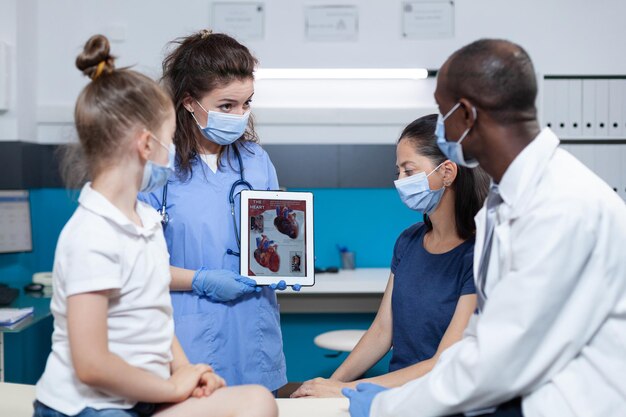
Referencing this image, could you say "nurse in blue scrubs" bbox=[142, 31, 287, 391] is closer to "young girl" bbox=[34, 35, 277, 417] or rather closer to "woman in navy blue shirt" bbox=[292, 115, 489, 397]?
"woman in navy blue shirt" bbox=[292, 115, 489, 397]

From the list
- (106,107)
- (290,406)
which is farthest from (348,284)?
(106,107)

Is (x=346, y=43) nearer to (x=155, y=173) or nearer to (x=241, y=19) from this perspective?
(x=241, y=19)

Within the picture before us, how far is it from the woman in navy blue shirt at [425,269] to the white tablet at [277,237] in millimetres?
248

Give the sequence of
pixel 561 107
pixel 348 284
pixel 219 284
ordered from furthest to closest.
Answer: pixel 561 107 < pixel 348 284 < pixel 219 284

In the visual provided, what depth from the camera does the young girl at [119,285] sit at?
1070mm

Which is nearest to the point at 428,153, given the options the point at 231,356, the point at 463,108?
the point at 463,108

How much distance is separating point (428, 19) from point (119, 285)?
3263 mm

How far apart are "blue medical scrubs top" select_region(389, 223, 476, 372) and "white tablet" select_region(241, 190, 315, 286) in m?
0.25

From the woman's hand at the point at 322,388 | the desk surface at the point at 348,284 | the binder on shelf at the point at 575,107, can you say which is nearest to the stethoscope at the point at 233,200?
the woman's hand at the point at 322,388

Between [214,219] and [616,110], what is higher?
[616,110]

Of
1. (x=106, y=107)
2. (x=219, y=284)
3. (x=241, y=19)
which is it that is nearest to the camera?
(x=106, y=107)

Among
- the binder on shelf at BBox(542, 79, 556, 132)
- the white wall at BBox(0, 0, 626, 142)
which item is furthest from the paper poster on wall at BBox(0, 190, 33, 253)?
the binder on shelf at BBox(542, 79, 556, 132)

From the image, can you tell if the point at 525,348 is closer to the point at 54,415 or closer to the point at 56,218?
the point at 54,415

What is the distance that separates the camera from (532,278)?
3.40 ft
